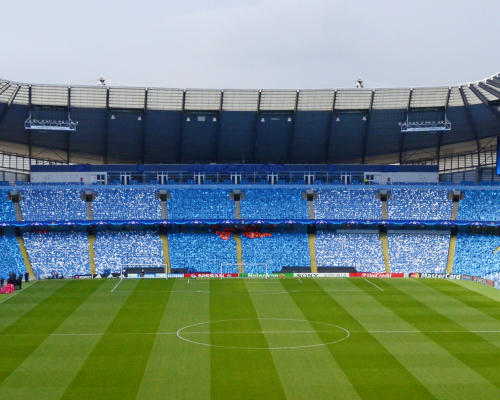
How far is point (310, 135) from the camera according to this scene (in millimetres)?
70000

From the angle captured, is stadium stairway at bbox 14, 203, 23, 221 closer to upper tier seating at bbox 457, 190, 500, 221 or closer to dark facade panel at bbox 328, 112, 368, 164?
dark facade panel at bbox 328, 112, 368, 164

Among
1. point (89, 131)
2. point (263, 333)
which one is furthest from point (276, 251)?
point (263, 333)

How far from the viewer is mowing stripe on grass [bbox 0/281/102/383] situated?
30.5 m

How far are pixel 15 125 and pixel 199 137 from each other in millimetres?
18853

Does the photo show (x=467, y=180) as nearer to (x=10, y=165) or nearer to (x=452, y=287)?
(x=452, y=287)

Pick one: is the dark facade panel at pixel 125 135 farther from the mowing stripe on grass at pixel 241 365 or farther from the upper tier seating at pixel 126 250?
the mowing stripe on grass at pixel 241 365

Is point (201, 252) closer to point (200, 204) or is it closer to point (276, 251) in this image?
point (200, 204)

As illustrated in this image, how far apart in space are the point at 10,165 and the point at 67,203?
9276mm

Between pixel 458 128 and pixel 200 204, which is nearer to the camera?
pixel 200 204

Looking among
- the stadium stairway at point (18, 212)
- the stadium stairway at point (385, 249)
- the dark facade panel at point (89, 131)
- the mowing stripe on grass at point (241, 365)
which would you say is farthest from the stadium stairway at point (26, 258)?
the stadium stairway at point (385, 249)

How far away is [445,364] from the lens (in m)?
29.3

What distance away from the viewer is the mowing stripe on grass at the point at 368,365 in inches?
1002

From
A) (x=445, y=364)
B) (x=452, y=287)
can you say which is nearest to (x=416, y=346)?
(x=445, y=364)

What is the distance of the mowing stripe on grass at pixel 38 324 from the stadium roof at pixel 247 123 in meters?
20.6
